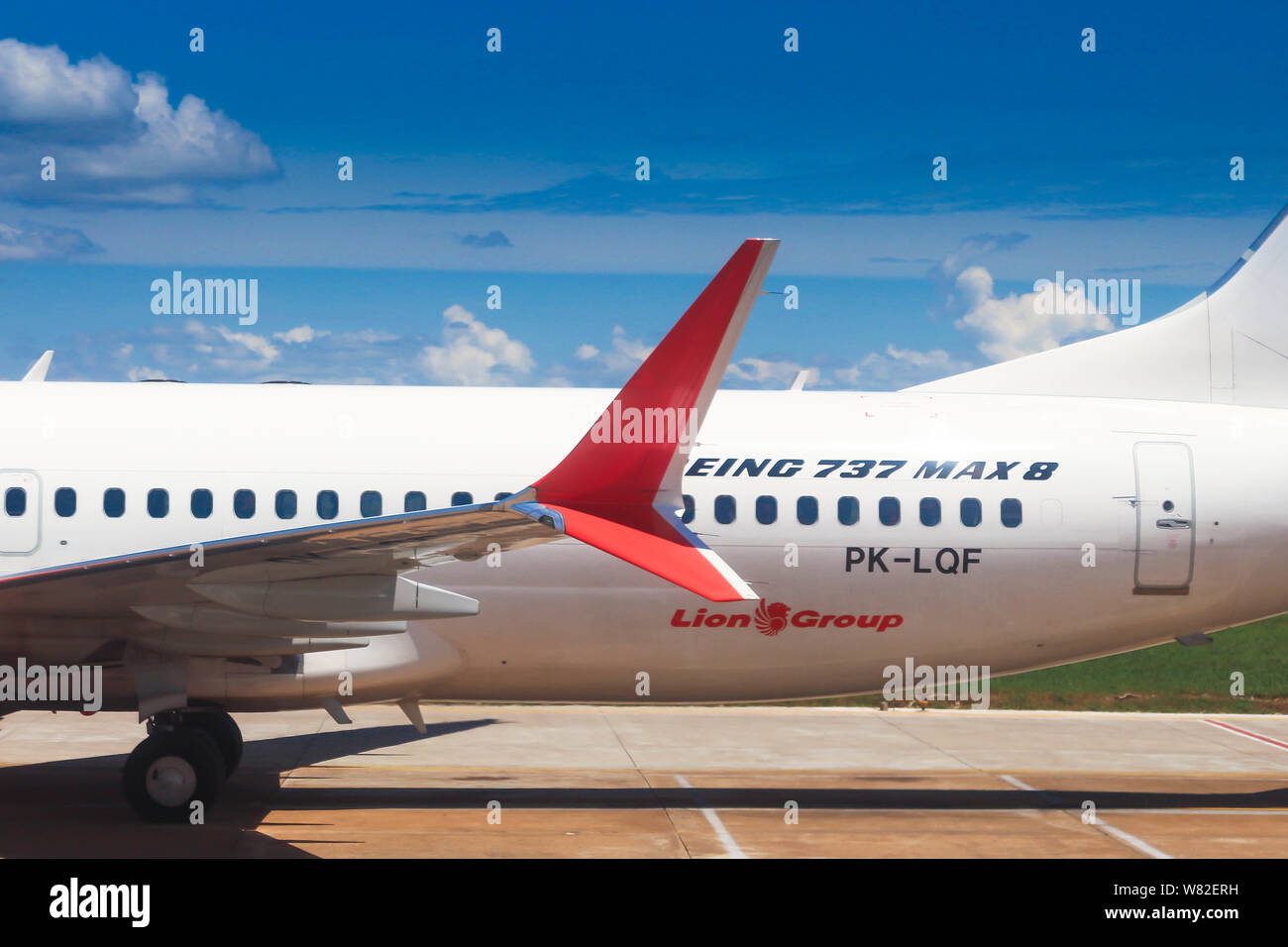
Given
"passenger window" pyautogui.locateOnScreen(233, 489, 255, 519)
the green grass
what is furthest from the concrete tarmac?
"passenger window" pyautogui.locateOnScreen(233, 489, 255, 519)

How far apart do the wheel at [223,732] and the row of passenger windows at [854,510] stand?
5.04 m

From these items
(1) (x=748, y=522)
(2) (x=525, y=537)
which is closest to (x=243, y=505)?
(2) (x=525, y=537)

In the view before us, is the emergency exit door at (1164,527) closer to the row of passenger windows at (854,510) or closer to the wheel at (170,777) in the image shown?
the row of passenger windows at (854,510)

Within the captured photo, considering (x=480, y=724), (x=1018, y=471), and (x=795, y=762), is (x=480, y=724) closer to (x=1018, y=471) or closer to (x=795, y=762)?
(x=795, y=762)

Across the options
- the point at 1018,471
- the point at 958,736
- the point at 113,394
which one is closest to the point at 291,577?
the point at 113,394

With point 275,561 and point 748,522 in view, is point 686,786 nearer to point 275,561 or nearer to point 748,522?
point 748,522

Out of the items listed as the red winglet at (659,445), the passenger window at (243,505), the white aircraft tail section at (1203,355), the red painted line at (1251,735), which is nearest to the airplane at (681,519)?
the passenger window at (243,505)

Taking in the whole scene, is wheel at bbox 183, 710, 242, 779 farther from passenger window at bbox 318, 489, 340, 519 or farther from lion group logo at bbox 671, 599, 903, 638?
lion group logo at bbox 671, 599, 903, 638

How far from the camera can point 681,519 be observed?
12.4 meters

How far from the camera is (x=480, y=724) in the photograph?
19.3 metres

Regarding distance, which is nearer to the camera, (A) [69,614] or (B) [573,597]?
(A) [69,614]

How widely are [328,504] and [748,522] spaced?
408 cm

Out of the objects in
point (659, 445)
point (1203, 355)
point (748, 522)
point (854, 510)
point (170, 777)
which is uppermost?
point (1203, 355)

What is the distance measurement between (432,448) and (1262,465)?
333 inches
